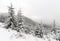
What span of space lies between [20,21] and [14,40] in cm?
1676

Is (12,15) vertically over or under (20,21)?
over

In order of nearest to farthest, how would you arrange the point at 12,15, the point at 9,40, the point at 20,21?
the point at 9,40 < the point at 12,15 < the point at 20,21

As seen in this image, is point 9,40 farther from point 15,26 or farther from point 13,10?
point 13,10

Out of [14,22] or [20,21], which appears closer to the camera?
[14,22]

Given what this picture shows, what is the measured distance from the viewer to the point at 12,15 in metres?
22.0

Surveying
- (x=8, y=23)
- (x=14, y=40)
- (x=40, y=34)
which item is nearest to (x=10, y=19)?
(x=8, y=23)

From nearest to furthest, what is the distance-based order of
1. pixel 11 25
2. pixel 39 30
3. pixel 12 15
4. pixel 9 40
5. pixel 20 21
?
pixel 9 40 → pixel 11 25 → pixel 12 15 → pixel 20 21 → pixel 39 30

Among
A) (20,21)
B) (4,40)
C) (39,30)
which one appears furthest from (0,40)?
(39,30)

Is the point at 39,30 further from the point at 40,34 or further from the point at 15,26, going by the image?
the point at 15,26

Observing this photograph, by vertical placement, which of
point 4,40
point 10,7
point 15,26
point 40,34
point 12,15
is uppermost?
point 10,7

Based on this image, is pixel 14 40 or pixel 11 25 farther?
pixel 11 25

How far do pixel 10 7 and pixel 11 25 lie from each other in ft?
16.8

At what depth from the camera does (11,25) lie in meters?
20.4

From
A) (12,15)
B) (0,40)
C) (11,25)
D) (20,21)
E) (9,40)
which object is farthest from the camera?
(20,21)
